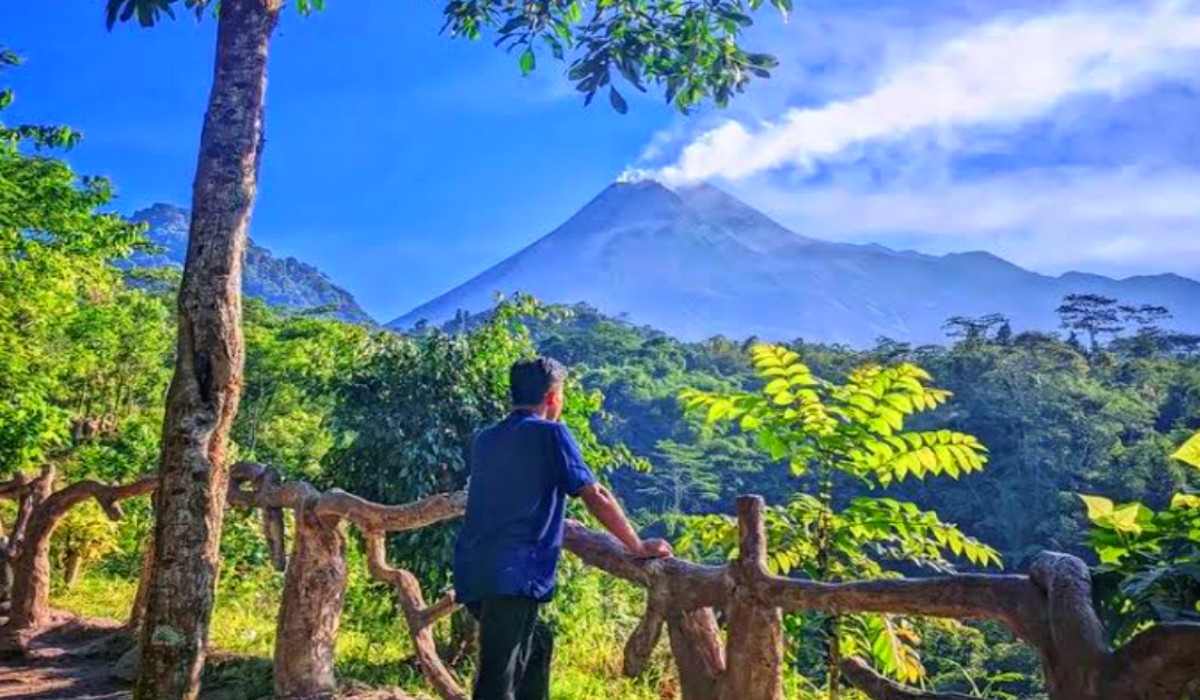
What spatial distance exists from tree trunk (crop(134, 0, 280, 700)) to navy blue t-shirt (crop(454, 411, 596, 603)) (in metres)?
0.92

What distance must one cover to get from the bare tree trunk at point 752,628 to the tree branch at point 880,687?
0.29m

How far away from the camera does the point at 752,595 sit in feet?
10.7

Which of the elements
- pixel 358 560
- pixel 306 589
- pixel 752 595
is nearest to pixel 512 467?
pixel 752 595

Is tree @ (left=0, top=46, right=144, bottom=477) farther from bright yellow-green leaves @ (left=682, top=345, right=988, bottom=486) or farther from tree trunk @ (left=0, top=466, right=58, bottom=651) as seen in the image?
bright yellow-green leaves @ (left=682, top=345, right=988, bottom=486)

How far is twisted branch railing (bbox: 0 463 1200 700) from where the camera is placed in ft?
7.12

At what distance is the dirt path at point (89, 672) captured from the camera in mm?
5352

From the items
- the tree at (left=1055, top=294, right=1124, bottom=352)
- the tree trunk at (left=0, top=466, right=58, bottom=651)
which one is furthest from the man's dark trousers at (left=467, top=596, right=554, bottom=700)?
the tree at (left=1055, top=294, right=1124, bottom=352)

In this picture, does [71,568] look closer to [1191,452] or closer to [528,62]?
[528,62]

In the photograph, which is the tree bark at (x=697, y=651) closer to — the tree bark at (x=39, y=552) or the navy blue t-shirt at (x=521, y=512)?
the navy blue t-shirt at (x=521, y=512)

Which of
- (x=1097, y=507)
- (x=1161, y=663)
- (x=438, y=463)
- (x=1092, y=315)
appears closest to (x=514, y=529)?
(x=1097, y=507)

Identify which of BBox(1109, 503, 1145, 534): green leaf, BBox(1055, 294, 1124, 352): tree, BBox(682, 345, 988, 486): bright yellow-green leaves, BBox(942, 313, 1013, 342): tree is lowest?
BBox(1109, 503, 1145, 534): green leaf

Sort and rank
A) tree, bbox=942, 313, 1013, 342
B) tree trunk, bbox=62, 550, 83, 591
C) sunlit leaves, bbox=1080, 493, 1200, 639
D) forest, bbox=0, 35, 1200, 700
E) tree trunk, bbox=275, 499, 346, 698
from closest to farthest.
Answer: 1. sunlit leaves, bbox=1080, 493, 1200, 639
2. forest, bbox=0, 35, 1200, 700
3. tree trunk, bbox=275, 499, 346, 698
4. tree trunk, bbox=62, 550, 83, 591
5. tree, bbox=942, 313, 1013, 342

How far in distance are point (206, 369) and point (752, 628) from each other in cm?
211

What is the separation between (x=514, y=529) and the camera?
10.0 feet
